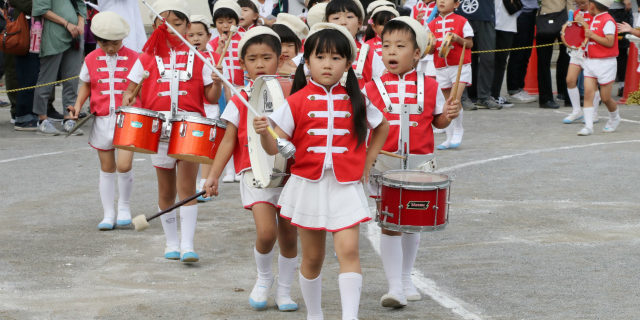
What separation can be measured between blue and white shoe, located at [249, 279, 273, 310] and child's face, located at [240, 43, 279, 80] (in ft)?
4.19

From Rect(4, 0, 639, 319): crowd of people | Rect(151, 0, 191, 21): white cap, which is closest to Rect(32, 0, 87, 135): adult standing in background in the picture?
Rect(4, 0, 639, 319): crowd of people

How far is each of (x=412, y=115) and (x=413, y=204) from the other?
892 millimetres

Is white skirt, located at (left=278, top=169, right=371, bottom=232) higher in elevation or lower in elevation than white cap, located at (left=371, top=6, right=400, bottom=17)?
lower

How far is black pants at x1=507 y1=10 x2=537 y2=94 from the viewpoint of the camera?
1752cm

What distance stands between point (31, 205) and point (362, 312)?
4579mm

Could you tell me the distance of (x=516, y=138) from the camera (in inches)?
534

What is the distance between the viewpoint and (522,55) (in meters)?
17.8

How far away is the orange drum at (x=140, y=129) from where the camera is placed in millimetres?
7211

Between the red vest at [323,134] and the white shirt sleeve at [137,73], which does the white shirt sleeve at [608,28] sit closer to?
the white shirt sleeve at [137,73]

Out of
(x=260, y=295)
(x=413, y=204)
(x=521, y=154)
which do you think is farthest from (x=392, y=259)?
(x=521, y=154)

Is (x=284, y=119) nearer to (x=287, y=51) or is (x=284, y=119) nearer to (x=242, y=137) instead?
(x=242, y=137)

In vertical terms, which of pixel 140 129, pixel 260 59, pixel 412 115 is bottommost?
pixel 140 129

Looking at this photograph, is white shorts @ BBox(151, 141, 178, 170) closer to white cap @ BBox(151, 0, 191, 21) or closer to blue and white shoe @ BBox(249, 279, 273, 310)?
white cap @ BBox(151, 0, 191, 21)

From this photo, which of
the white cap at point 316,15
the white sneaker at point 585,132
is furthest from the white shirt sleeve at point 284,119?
the white sneaker at point 585,132
